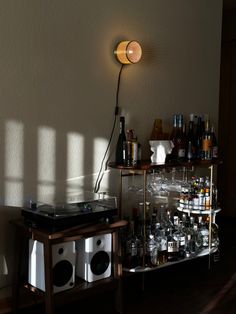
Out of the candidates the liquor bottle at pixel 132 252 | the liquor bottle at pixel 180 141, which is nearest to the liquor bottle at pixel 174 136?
the liquor bottle at pixel 180 141

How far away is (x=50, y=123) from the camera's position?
2.66 metres

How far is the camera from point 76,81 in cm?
277

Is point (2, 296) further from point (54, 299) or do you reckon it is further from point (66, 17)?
point (66, 17)

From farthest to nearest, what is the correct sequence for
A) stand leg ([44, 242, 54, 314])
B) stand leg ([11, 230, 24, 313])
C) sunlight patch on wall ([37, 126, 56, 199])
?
1. sunlight patch on wall ([37, 126, 56, 199])
2. stand leg ([11, 230, 24, 313])
3. stand leg ([44, 242, 54, 314])

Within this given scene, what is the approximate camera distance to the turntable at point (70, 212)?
2.31 m

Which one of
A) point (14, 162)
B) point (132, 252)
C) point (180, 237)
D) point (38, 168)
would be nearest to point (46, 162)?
point (38, 168)

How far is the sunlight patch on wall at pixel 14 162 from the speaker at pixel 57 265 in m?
0.28

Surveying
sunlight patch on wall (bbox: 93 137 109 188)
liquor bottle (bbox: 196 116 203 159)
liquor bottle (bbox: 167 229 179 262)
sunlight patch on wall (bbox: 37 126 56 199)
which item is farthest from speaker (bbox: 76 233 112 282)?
liquor bottle (bbox: 196 116 203 159)

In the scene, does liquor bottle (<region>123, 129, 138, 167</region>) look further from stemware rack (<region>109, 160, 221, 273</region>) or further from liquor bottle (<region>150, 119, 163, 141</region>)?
liquor bottle (<region>150, 119, 163, 141</region>)

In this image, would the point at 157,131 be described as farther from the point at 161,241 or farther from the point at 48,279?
the point at 48,279

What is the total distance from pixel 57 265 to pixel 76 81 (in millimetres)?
1144

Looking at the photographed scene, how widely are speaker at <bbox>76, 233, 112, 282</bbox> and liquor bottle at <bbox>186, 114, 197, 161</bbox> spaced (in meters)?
1.03

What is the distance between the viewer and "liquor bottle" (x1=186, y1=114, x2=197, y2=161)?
327 cm

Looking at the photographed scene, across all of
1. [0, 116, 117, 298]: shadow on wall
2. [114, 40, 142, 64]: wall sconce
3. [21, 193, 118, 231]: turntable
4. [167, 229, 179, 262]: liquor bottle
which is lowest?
[167, 229, 179, 262]: liquor bottle
